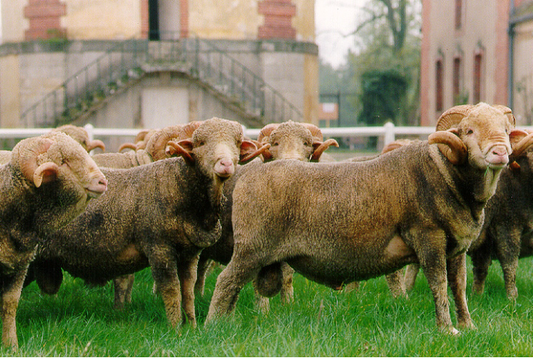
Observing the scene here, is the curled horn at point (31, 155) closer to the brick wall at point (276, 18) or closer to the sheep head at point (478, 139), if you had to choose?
the sheep head at point (478, 139)

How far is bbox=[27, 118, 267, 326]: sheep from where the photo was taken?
5402 millimetres

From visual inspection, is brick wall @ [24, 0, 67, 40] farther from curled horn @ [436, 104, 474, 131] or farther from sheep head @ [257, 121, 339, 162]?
curled horn @ [436, 104, 474, 131]

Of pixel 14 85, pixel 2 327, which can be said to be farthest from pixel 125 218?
pixel 14 85

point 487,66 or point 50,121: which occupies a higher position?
point 487,66

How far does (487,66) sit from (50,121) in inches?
573

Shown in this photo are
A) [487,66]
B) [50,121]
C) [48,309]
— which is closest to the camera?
[48,309]

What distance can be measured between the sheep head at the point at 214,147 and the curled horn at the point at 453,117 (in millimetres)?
1362

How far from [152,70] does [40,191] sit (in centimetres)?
1791

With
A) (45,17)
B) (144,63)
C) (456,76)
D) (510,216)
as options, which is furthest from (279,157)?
(456,76)

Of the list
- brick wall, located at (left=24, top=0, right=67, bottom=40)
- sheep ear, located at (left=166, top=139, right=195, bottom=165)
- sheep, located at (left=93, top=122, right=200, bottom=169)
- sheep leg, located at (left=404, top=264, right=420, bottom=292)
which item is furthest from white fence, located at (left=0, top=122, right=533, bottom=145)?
brick wall, located at (left=24, top=0, right=67, bottom=40)

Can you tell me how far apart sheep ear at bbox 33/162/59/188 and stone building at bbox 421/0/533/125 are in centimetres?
1909

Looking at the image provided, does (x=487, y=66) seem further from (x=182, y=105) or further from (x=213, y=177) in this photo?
(x=213, y=177)

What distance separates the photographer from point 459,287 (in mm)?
5324

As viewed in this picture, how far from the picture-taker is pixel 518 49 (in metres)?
22.9
